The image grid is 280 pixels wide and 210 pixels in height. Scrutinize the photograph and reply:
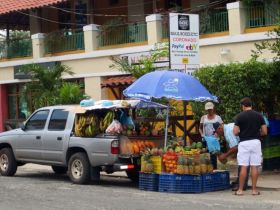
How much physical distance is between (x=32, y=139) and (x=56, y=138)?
2.97 feet

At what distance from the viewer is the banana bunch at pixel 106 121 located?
12.8 meters

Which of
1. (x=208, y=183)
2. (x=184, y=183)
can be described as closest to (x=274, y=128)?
(x=208, y=183)

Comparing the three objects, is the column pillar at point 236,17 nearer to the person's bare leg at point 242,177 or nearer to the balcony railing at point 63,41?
the balcony railing at point 63,41

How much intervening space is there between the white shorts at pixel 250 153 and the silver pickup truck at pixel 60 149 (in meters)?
2.37

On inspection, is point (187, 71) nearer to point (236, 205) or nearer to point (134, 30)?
point (236, 205)

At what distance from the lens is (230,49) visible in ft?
63.5

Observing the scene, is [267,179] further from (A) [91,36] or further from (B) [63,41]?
(B) [63,41]

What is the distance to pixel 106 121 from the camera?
1284 cm

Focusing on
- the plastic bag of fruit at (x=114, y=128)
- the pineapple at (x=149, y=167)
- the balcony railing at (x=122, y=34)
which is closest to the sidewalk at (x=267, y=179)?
the pineapple at (x=149, y=167)

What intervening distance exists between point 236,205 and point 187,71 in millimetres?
4908

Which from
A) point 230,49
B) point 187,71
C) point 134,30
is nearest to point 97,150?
point 187,71

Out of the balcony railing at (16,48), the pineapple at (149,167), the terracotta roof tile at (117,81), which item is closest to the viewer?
the pineapple at (149,167)

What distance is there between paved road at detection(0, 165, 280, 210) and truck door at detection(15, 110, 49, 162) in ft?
2.56

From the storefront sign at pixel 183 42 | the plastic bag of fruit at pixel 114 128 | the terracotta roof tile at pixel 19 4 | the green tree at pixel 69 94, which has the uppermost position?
the terracotta roof tile at pixel 19 4
